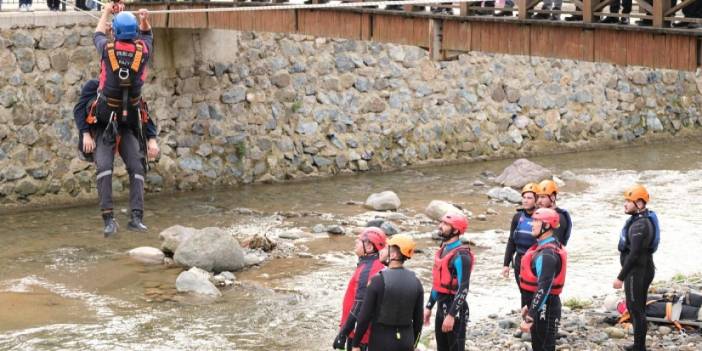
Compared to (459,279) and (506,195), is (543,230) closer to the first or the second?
(459,279)

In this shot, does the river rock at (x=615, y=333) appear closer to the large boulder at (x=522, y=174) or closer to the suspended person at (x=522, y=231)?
the suspended person at (x=522, y=231)

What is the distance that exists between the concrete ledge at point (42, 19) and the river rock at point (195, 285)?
670cm

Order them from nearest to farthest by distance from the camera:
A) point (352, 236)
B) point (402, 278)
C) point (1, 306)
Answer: point (402, 278)
point (1, 306)
point (352, 236)

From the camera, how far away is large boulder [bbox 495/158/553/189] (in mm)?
24094

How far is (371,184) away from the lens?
24438 millimetres

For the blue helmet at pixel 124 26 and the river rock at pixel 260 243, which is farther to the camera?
the river rock at pixel 260 243

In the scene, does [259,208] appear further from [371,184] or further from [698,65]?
[698,65]

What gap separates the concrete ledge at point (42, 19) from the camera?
21.2 metres

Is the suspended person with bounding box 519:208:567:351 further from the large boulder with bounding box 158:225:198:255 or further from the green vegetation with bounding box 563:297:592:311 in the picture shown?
the large boulder with bounding box 158:225:198:255

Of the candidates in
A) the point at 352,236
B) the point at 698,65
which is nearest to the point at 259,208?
the point at 352,236

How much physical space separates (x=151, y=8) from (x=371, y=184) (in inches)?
213

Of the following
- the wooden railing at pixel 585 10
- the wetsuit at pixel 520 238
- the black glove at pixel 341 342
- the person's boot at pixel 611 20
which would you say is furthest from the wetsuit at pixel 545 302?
the person's boot at pixel 611 20

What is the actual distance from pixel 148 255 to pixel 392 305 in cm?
887

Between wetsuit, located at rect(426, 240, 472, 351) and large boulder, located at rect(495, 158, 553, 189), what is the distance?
12447 millimetres
